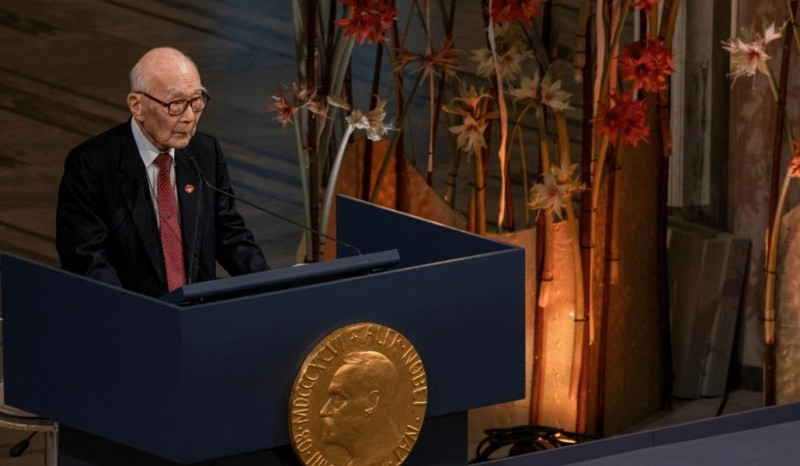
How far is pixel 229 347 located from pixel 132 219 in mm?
772

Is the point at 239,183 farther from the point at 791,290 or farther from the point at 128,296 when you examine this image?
the point at 128,296

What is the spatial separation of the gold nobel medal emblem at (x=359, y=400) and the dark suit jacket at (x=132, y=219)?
63cm

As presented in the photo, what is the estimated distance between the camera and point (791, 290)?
4.96 meters

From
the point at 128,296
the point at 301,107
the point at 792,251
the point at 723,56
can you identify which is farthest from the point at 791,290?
the point at 128,296

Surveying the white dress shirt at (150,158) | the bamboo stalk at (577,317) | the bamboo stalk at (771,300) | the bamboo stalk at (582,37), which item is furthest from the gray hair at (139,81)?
the bamboo stalk at (771,300)

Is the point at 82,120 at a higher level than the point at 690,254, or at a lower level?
higher

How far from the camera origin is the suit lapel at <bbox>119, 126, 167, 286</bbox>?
346 cm

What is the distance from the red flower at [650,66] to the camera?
4.45m

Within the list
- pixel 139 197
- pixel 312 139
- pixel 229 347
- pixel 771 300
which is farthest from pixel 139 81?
pixel 771 300

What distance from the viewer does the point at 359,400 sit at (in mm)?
2924

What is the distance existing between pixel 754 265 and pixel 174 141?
241cm

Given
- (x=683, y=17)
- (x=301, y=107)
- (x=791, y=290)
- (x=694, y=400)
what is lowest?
(x=694, y=400)

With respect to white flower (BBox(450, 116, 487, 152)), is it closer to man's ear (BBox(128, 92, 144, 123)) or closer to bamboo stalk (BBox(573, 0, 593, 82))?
bamboo stalk (BBox(573, 0, 593, 82))

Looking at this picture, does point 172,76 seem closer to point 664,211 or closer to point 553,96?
point 553,96
